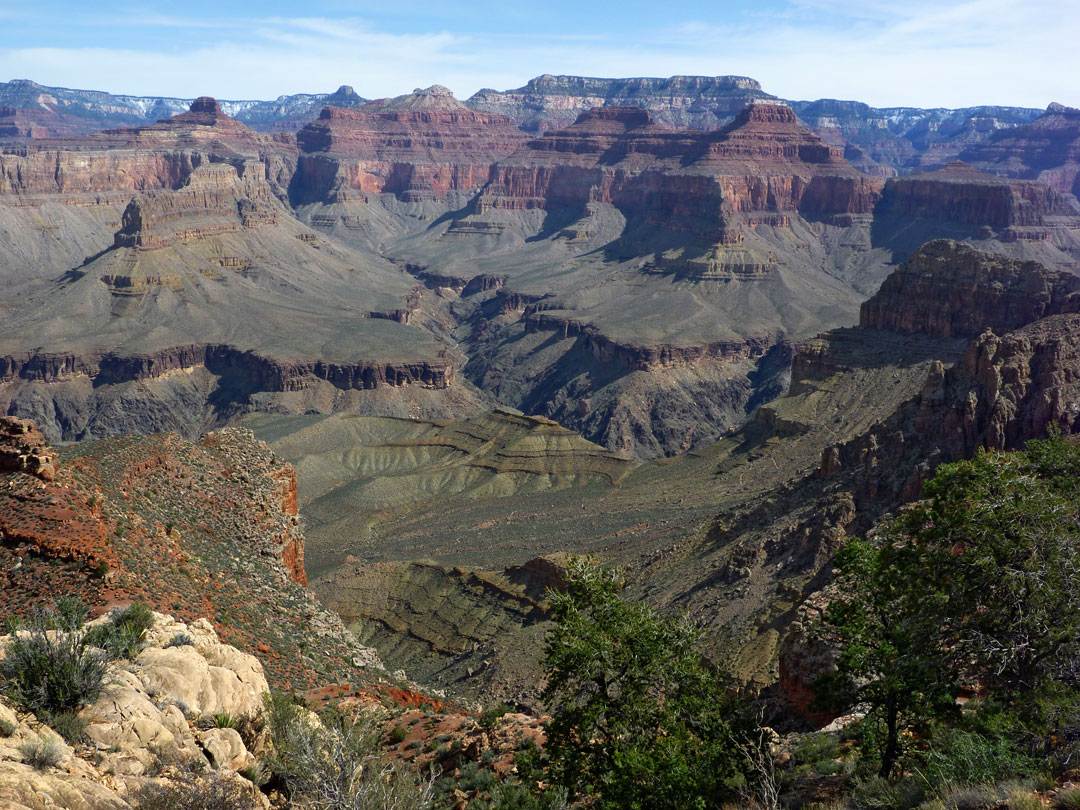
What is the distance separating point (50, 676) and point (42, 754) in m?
2.33

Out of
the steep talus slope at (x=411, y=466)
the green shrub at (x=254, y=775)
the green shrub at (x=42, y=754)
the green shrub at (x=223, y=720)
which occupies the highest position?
the green shrub at (x=42, y=754)

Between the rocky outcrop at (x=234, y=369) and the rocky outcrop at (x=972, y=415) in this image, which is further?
the rocky outcrop at (x=234, y=369)

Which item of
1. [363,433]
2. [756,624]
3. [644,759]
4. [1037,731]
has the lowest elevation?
[363,433]

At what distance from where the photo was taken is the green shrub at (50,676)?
1841 cm

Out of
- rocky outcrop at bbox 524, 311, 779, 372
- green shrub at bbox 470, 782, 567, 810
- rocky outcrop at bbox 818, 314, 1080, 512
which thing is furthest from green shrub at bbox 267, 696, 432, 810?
rocky outcrop at bbox 524, 311, 779, 372

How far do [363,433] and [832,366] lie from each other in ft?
188

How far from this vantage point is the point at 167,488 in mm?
42219

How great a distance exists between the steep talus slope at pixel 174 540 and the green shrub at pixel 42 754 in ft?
39.2

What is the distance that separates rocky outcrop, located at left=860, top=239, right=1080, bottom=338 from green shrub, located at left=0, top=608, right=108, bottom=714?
89.7 m

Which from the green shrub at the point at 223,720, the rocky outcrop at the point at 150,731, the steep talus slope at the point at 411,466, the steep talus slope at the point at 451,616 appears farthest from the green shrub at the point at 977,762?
the steep talus slope at the point at 411,466

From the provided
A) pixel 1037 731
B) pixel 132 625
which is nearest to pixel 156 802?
Result: pixel 132 625

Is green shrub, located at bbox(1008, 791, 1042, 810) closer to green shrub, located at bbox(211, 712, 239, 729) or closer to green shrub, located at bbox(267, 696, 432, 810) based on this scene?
green shrub, located at bbox(267, 696, 432, 810)

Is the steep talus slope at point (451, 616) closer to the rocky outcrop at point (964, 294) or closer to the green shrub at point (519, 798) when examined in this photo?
the green shrub at point (519, 798)

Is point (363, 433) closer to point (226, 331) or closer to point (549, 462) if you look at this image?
point (549, 462)
